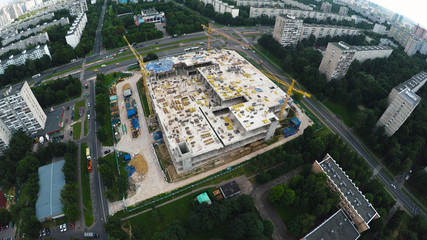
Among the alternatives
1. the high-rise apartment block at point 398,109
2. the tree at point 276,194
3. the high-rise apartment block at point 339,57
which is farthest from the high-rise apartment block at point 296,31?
the tree at point 276,194

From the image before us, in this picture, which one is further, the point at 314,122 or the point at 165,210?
the point at 314,122

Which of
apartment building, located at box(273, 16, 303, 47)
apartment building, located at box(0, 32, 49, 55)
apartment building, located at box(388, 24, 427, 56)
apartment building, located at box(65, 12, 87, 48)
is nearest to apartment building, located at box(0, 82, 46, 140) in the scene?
apartment building, located at box(65, 12, 87, 48)

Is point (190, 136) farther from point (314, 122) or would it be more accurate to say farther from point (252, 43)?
point (252, 43)

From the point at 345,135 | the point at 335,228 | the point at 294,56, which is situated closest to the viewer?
the point at 335,228

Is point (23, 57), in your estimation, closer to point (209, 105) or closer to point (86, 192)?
point (86, 192)

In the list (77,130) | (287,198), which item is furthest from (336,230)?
(77,130)

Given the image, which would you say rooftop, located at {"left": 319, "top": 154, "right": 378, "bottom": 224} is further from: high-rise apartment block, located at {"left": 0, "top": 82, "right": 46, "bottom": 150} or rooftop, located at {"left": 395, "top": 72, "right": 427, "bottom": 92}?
high-rise apartment block, located at {"left": 0, "top": 82, "right": 46, "bottom": 150}

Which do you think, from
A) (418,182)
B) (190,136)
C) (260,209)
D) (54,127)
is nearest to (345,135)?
(418,182)
